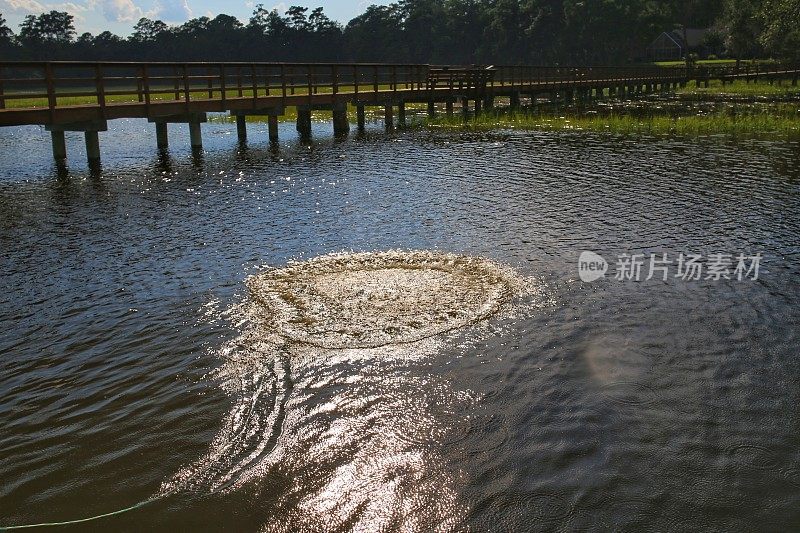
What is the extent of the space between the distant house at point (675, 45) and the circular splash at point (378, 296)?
4231 inches

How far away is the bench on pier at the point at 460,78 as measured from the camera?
42.7 m

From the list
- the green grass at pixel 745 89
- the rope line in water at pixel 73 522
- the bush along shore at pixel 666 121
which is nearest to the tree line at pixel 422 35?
the green grass at pixel 745 89

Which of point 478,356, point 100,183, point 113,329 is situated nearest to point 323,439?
point 478,356

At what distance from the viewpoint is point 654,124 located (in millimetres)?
32094

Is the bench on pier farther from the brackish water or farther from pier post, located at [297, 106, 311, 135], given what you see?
the brackish water

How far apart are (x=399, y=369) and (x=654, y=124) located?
27.9m

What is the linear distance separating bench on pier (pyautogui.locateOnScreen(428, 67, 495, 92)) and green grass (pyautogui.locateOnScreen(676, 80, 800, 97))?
24.5 metres

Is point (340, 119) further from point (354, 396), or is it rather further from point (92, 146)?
point (354, 396)

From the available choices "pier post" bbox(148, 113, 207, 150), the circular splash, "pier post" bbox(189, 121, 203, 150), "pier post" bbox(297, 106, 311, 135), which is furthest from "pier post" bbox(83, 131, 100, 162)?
the circular splash

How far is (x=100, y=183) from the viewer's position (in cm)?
2050

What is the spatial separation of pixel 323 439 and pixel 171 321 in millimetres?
3836

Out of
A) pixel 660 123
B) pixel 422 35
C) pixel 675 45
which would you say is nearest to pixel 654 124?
pixel 660 123

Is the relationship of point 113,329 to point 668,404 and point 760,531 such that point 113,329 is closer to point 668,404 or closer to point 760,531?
point 668,404

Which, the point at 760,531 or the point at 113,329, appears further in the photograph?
the point at 113,329
